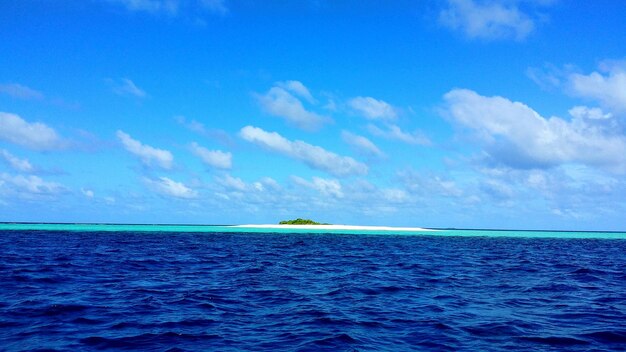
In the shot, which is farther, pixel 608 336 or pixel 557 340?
pixel 608 336

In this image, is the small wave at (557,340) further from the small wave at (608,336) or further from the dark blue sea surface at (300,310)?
the small wave at (608,336)

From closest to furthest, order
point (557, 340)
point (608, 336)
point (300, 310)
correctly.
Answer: point (557, 340) < point (608, 336) < point (300, 310)

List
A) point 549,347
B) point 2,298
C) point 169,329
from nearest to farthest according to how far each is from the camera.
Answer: point 549,347 < point 169,329 < point 2,298

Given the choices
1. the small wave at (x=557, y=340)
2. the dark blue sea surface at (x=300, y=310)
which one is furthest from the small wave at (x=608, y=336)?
the small wave at (x=557, y=340)

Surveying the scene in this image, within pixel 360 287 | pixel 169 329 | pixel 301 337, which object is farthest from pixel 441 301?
pixel 169 329

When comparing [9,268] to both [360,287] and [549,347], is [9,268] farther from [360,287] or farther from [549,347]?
[549,347]

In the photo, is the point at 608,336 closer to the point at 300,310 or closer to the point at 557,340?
the point at 557,340

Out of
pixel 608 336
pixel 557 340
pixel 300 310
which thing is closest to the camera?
pixel 557 340

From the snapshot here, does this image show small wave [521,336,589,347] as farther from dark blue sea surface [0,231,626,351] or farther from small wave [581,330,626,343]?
small wave [581,330,626,343]

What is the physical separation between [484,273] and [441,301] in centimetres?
1299

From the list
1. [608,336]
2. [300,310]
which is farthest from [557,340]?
[300,310]

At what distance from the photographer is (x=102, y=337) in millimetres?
12508

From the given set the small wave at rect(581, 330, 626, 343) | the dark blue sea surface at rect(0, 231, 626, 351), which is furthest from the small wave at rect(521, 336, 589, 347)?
the small wave at rect(581, 330, 626, 343)

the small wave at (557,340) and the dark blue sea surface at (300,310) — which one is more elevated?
the dark blue sea surface at (300,310)
